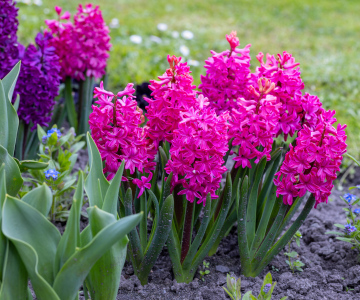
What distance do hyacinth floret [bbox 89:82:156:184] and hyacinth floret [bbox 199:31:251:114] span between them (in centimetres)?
43

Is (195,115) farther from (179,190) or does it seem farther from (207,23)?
(207,23)

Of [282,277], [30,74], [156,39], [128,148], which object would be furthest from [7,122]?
[156,39]

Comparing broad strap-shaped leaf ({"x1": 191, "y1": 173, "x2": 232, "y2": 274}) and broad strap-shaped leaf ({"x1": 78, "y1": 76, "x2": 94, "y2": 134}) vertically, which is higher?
broad strap-shaped leaf ({"x1": 78, "y1": 76, "x2": 94, "y2": 134})

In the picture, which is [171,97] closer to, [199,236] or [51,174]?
[199,236]

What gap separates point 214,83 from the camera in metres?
1.89

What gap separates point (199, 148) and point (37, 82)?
1.27 metres

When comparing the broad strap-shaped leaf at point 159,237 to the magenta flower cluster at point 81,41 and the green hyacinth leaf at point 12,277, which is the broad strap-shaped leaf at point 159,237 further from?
the magenta flower cluster at point 81,41

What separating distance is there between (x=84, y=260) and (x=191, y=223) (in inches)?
24.9

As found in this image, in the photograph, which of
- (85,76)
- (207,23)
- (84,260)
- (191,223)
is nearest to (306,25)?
(207,23)

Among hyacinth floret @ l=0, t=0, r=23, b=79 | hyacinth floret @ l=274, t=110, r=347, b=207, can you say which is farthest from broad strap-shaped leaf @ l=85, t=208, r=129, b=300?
hyacinth floret @ l=0, t=0, r=23, b=79

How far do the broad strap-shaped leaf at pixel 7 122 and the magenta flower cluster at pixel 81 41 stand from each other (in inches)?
48.4

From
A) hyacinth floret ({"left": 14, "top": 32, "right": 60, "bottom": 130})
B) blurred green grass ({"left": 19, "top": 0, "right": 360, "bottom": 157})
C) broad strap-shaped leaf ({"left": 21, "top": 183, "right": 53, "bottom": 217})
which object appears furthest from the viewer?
blurred green grass ({"left": 19, "top": 0, "right": 360, "bottom": 157})

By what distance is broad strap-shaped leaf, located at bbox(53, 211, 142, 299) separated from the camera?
116cm

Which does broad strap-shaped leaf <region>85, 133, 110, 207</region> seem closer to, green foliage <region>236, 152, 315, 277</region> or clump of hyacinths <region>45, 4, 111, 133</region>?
green foliage <region>236, 152, 315, 277</region>
